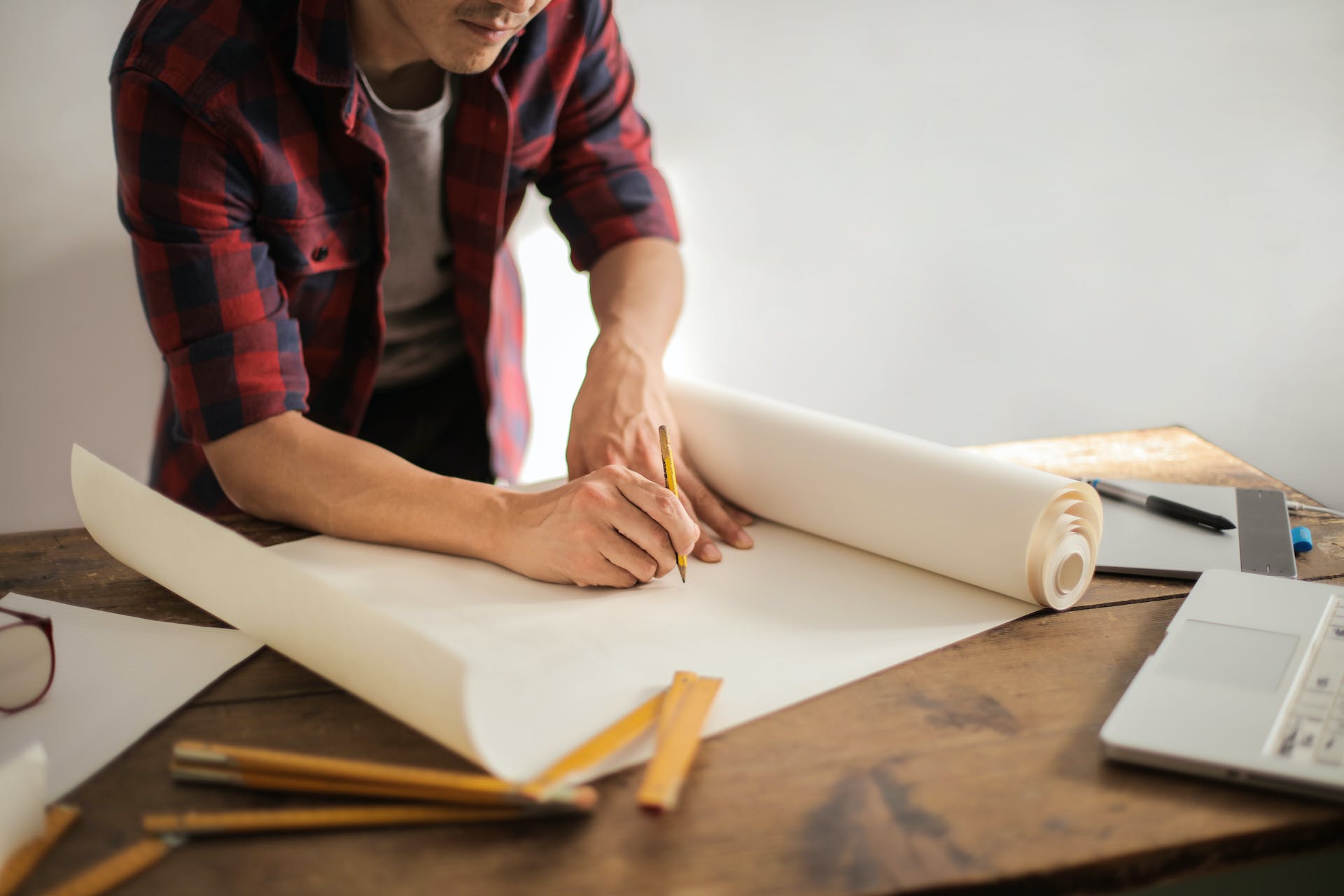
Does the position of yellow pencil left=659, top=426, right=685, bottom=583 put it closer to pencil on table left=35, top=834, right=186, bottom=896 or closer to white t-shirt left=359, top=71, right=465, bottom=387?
pencil on table left=35, top=834, right=186, bottom=896

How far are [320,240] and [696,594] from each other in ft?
2.24

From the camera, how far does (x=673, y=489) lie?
1.08m

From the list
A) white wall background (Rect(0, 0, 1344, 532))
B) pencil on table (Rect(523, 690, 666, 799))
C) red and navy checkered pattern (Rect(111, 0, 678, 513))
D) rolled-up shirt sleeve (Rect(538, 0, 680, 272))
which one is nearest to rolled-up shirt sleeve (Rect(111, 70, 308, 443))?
red and navy checkered pattern (Rect(111, 0, 678, 513))

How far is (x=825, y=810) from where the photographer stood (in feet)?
2.22

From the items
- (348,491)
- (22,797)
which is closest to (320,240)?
(348,491)

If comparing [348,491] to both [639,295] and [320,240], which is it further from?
[639,295]

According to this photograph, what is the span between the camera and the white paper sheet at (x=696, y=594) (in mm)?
772

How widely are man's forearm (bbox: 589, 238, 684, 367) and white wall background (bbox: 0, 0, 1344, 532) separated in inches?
33.1

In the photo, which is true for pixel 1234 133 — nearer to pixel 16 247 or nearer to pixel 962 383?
pixel 962 383

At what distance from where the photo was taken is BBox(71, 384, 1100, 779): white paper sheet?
77cm

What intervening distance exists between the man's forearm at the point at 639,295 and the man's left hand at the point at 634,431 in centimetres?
3

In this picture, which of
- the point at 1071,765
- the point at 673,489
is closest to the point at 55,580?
the point at 673,489

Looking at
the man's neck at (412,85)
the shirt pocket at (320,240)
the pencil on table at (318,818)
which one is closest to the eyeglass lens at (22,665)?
the pencil on table at (318,818)

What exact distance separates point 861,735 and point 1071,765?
0.14 meters
